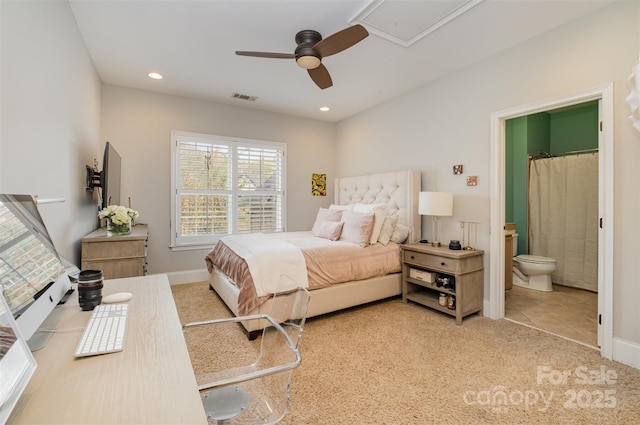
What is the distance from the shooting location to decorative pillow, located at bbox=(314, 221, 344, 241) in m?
3.57

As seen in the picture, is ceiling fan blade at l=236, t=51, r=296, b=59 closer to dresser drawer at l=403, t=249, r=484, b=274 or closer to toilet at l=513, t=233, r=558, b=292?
dresser drawer at l=403, t=249, r=484, b=274

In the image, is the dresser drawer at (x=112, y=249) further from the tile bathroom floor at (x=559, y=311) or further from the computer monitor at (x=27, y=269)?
the tile bathroom floor at (x=559, y=311)

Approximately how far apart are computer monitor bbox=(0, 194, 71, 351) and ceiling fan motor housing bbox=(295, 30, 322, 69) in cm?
208

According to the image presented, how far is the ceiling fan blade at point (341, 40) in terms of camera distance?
2.09 metres

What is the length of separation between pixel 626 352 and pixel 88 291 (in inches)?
136

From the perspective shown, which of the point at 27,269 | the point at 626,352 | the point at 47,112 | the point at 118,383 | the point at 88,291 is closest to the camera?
the point at 118,383

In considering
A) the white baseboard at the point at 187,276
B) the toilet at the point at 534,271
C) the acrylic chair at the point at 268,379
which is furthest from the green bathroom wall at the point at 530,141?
the white baseboard at the point at 187,276

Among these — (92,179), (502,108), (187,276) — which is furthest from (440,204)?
(92,179)

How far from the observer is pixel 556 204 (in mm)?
4336

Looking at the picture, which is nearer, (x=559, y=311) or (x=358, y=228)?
(x=559, y=311)

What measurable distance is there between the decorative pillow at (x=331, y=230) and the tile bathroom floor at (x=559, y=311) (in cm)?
202

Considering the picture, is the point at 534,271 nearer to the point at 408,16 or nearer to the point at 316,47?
the point at 408,16

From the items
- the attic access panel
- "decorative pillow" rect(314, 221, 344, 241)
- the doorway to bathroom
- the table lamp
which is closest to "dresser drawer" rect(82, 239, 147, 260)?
"decorative pillow" rect(314, 221, 344, 241)

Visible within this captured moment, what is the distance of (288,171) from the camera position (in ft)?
16.5
